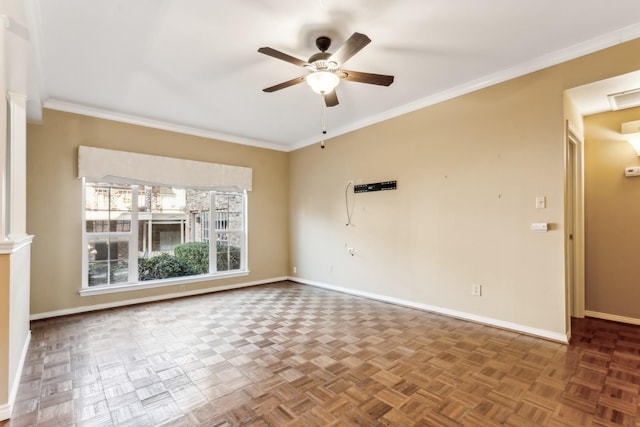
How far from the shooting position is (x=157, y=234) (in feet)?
15.6

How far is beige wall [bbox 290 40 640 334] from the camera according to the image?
2957mm

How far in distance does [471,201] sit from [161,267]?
4611 mm

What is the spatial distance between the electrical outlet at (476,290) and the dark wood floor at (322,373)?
0.36m

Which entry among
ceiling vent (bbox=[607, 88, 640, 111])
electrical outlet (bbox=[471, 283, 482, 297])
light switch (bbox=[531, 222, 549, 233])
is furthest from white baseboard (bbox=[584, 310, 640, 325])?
ceiling vent (bbox=[607, 88, 640, 111])

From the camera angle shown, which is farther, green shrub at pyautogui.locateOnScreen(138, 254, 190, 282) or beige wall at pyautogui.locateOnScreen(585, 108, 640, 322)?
green shrub at pyautogui.locateOnScreen(138, 254, 190, 282)

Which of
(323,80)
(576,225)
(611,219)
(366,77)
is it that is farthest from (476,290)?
(323,80)

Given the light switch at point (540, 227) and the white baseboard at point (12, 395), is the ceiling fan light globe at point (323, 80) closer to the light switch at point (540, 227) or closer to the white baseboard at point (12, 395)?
the light switch at point (540, 227)

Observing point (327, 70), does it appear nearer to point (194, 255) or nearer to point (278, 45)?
point (278, 45)

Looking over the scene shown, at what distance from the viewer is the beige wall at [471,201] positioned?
2.96 metres

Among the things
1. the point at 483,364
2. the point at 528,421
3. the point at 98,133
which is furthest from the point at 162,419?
the point at 98,133

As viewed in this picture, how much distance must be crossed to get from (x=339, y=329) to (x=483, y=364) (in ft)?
4.65

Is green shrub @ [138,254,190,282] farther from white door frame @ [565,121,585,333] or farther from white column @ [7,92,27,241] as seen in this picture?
white door frame @ [565,121,585,333]

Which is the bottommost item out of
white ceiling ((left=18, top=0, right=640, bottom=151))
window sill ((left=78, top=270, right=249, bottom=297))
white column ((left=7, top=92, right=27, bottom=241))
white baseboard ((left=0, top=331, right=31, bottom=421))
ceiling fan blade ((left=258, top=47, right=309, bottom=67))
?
white baseboard ((left=0, top=331, right=31, bottom=421))

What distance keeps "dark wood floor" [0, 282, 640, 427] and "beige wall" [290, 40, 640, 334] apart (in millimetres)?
494
